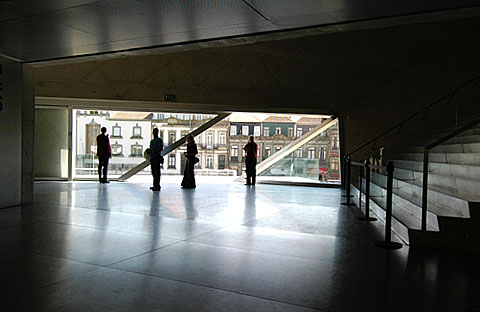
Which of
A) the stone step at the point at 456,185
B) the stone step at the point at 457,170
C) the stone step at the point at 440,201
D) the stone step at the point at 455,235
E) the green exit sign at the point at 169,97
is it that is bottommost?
the stone step at the point at 455,235

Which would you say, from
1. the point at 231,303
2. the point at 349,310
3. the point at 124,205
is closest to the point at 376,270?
the point at 349,310

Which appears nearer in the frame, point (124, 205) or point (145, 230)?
point (145, 230)

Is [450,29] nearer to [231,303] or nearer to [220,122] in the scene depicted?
[220,122]

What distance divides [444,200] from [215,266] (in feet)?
10.6

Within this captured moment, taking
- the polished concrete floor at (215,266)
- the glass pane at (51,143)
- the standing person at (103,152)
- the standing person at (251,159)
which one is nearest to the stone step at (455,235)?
the polished concrete floor at (215,266)

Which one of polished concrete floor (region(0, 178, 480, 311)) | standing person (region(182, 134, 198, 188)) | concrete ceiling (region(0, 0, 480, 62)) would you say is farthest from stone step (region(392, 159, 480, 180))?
standing person (region(182, 134, 198, 188))

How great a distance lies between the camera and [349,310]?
264 cm

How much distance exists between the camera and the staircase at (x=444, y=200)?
4.29 metres

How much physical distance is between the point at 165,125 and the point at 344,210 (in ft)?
25.9

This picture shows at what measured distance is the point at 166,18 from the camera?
4660 millimetres

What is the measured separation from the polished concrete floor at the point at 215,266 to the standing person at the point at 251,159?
621cm

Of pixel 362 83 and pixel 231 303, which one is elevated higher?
pixel 362 83

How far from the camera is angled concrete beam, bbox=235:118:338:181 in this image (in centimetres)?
1280

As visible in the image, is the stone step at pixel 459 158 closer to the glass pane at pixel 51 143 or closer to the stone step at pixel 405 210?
the stone step at pixel 405 210
